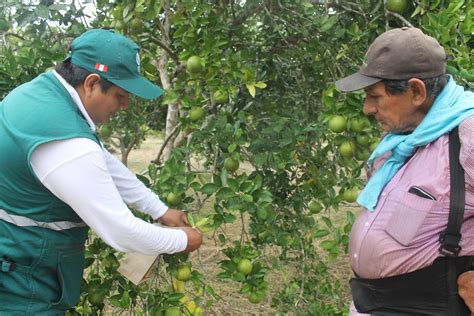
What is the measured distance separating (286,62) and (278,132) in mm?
869

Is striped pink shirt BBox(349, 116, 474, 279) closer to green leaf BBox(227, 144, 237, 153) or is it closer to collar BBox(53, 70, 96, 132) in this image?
green leaf BBox(227, 144, 237, 153)

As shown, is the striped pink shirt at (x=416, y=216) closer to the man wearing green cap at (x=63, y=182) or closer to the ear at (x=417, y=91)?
the ear at (x=417, y=91)

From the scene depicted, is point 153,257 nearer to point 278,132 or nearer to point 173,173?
point 173,173

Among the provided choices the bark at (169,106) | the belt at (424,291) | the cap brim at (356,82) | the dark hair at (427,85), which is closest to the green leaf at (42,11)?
the bark at (169,106)

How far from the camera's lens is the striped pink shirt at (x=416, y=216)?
1371mm

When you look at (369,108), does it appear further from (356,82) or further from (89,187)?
(89,187)

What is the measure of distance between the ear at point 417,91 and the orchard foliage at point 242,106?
251mm

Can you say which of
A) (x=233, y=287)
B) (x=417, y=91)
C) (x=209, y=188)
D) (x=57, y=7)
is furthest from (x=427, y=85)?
(x=233, y=287)

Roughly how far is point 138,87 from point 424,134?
34.4 inches

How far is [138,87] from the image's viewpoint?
1.65m

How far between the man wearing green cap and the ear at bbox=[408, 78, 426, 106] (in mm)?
802

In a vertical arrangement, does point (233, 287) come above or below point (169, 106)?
below

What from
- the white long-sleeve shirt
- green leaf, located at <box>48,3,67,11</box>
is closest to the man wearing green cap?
the white long-sleeve shirt

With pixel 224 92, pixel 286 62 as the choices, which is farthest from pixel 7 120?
pixel 286 62
